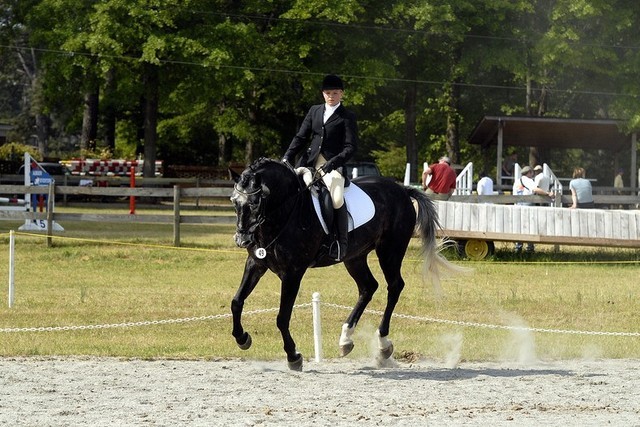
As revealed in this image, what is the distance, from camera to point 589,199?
26.2m

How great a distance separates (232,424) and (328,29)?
1483 inches

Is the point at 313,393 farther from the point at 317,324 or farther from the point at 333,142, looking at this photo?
the point at 333,142

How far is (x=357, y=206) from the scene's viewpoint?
12430 mm

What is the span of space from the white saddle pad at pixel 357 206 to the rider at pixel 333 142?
145mm

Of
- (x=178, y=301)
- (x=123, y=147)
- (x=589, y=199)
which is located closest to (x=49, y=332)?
(x=178, y=301)

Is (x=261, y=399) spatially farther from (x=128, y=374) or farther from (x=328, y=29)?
(x=328, y=29)

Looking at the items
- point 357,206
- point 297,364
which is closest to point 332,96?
point 357,206

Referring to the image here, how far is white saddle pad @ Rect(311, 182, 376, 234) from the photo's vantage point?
12.3 m

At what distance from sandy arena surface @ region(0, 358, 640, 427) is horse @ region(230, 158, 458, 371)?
597mm

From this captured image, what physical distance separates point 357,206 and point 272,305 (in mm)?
5462

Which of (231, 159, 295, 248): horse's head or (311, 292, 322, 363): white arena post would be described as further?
(311, 292, 322, 363): white arena post

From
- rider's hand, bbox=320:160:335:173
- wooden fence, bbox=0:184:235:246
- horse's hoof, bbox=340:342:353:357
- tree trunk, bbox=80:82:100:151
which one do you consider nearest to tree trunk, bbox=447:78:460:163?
tree trunk, bbox=80:82:100:151

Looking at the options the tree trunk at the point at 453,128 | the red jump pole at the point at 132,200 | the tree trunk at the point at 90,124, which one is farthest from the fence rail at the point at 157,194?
the tree trunk at the point at 90,124

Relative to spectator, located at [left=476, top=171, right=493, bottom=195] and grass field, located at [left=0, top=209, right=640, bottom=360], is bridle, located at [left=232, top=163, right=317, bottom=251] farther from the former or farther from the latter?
spectator, located at [left=476, top=171, right=493, bottom=195]
